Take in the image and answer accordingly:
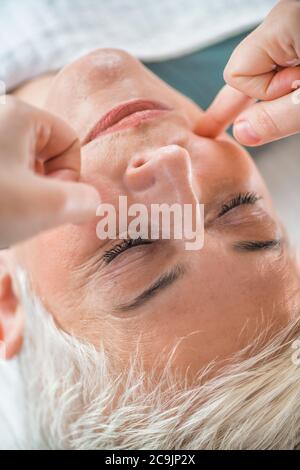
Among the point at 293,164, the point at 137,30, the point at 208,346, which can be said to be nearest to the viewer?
the point at 208,346

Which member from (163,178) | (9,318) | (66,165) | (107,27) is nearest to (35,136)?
(66,165)

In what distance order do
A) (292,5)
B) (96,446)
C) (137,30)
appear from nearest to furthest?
(292,5) < (96,446) < (137,30)

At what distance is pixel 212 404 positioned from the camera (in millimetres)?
804

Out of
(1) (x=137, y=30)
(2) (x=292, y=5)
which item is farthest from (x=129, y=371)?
(1) (x=137, y=30)

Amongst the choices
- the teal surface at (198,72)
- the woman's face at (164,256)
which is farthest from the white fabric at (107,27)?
the woman's face at (164,256)

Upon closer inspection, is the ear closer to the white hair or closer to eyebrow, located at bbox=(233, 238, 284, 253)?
the white hair

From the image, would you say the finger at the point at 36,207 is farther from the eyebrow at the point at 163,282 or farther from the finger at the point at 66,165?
the eyebrow at the point at 163,282

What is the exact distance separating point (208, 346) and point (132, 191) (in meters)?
0.24

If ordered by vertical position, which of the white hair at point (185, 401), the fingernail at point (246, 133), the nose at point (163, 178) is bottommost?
the white hair at point (185, 401)

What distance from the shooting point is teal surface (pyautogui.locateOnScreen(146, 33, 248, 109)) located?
1094mm

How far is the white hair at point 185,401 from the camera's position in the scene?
803 millimetres

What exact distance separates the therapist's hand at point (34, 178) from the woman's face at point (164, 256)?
0.32ft

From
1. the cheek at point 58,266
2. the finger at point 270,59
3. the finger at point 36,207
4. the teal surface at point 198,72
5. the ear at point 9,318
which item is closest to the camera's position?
the finger at point 36,207

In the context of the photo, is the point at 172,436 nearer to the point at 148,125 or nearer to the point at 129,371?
the point at 129,371
